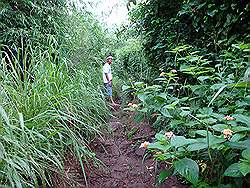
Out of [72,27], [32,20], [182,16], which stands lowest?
[182,16]

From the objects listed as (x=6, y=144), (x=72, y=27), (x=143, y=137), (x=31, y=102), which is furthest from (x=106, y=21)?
(x=6, y=144)

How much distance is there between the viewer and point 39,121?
6.16 ft

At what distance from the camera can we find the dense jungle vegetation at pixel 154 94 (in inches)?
51.0

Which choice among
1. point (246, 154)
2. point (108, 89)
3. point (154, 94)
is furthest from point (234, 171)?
point (108, 89)

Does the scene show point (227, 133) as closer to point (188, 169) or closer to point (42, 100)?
point (188, 169)

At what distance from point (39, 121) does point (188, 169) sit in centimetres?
108

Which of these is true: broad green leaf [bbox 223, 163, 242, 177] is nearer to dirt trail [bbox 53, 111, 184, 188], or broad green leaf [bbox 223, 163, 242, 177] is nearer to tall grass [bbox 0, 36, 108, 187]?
dirt trail [bbox 53, 111, 184, 188]

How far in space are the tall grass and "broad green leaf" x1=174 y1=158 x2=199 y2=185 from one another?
0.71 metres

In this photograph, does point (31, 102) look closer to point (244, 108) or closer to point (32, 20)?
point (244, 108)

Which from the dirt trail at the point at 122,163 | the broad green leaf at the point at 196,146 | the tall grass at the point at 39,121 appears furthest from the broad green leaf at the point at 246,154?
the tall grass at the point at 39,121

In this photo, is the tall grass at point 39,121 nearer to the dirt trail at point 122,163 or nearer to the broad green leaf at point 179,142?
the dirt trail at point 122,163

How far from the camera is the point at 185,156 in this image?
130cm

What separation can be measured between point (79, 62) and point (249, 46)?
225 centimetres

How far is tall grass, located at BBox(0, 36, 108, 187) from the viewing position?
4.81 feet
